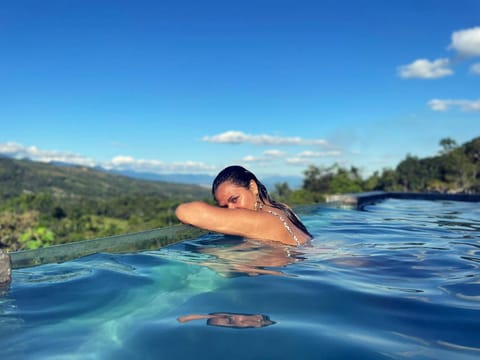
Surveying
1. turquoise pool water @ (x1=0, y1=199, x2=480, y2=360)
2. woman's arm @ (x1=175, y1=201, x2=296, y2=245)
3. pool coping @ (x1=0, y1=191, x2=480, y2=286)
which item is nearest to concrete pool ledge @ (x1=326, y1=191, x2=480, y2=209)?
pool coping @ (x1=0, y1=191, x2=480, y2=286)

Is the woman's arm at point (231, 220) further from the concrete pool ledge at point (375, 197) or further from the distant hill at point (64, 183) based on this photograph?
the distant hill at point (64, 183)

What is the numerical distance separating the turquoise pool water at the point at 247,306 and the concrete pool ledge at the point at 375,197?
581 cm

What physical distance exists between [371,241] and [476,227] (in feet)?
7.09

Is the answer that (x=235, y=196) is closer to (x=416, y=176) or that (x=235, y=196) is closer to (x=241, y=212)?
(x=241, y=212)

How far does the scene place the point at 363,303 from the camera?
7.44ft

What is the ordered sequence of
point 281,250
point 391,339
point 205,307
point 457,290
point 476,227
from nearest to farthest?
point 391,339, point 205,307, point 457,290, point 281,250, point 476,227

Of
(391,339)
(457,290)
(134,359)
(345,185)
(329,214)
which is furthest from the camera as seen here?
(345,185)

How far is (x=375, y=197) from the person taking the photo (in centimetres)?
1134

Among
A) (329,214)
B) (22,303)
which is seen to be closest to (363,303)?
(22,303)

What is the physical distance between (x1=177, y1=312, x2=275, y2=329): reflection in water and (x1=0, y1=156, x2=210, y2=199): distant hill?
82.8 metres

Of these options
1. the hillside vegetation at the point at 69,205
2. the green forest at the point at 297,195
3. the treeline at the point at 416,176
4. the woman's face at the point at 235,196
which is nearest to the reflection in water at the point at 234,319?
the woman's face at the point at 235,196

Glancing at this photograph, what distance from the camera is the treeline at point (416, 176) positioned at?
40.9 meters

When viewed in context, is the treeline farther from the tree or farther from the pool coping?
the pool coping

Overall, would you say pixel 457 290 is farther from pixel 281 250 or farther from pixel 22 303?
pixel 22 303
